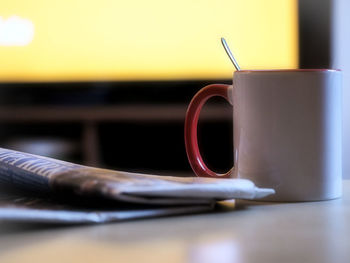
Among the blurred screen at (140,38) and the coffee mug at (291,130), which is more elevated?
the blurred screen at (140,38)

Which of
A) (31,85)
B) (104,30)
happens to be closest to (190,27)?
(104,30)

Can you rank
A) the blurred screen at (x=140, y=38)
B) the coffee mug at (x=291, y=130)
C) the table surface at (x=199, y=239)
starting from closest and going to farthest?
the table surface at (x=199, y=239), the coffee mug at (x=291, y=130), the blurred screen at (x=140, y=38)

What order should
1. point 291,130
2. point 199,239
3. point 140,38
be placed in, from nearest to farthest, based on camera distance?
1. point 199,239
2. point 291,130
3. point 140,38

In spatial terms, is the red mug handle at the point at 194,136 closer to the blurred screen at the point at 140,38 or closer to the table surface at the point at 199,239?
the table surface at the point at 199,239

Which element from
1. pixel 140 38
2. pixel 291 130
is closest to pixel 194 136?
pixel 291 130

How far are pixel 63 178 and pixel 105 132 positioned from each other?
49.6 inches

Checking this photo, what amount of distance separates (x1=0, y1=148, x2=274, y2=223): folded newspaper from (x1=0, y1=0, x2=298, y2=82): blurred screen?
110cm

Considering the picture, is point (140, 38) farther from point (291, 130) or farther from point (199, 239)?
point (199, 239)

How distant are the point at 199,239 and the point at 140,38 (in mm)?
1268

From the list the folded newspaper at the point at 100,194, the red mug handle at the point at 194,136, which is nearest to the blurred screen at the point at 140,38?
the red mug handle at the point at 194,136

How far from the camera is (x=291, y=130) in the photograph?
0.49 meters

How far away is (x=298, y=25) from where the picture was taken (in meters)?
1.51

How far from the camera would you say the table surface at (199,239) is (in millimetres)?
331

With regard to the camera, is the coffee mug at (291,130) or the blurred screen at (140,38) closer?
the coffee mug at (291,130)
